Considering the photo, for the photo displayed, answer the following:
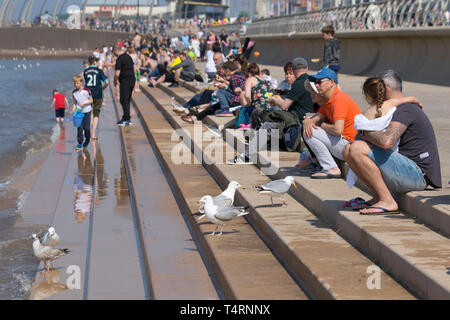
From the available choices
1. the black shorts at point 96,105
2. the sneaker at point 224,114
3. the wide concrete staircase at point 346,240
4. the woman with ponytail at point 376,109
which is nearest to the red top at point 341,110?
the wide concrete staircase at point 346,240

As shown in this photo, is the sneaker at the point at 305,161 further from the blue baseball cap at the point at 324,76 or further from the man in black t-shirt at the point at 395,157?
the man in black t-shirt at the point at 395,157

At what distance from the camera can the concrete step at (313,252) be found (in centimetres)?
462

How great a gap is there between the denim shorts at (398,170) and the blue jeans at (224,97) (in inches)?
297

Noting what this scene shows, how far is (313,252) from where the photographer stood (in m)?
5.37

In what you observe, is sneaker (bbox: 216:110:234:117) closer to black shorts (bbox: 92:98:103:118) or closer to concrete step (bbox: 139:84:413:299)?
black shorts (bbox: 92:98:103:118)

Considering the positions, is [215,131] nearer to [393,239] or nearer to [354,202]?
[354,202]

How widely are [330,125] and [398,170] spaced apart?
138cm

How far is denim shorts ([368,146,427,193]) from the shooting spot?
5.94 metres

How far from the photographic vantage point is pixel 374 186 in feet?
19.5

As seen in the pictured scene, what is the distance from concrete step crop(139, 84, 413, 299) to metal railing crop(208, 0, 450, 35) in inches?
457

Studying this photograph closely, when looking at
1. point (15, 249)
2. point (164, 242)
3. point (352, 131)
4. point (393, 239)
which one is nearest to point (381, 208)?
point (393, 239)

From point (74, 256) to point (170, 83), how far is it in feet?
59.7

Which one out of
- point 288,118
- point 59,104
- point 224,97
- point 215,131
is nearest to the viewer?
point 288,118

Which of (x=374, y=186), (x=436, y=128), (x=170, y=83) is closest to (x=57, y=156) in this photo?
(x=436, y=128)
